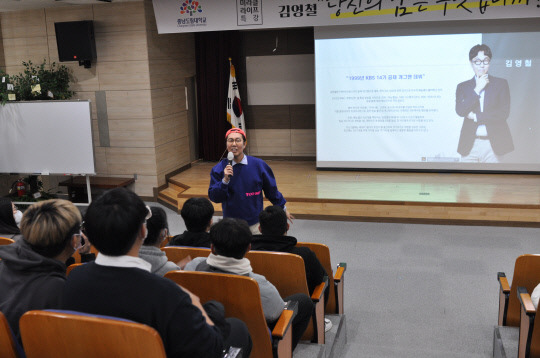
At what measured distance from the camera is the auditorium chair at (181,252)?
9.70 feet

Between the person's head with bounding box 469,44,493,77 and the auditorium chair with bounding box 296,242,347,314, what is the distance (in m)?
4.86

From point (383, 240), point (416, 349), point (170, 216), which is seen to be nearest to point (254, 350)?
point (416, 349)

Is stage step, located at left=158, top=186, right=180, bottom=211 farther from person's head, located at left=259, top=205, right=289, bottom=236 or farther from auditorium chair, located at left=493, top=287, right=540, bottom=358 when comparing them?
auditorium chair, located at left=493, top=287, right=540, bottom=358

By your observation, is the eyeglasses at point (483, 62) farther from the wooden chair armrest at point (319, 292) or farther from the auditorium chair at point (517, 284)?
the wooden chair armrest at point (319, 292)

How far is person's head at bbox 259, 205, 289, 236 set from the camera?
3059 millimetres

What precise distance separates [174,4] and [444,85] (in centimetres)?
383

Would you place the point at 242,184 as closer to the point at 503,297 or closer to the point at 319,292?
the point at 319,292

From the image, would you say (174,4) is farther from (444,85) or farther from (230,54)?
(444,85)

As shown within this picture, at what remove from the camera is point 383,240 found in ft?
18.5

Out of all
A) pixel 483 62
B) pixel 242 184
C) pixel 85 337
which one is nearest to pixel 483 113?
pixel 483 62

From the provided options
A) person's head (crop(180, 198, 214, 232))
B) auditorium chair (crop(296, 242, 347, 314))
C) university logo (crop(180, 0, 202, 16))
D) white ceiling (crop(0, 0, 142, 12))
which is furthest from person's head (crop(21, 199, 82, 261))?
white ceiling (crop(0, 0, 142, 12))

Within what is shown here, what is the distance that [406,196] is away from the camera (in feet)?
21.2

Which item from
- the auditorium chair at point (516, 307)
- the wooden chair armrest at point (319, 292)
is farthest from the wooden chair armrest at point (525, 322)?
the wooden chair armrest at point (319, 292)

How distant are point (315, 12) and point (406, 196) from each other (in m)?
2.55
